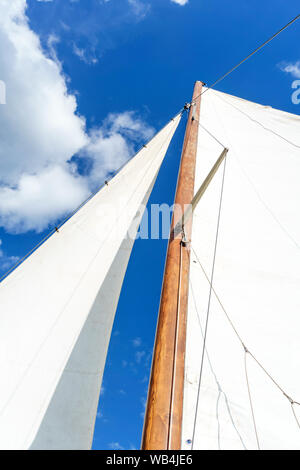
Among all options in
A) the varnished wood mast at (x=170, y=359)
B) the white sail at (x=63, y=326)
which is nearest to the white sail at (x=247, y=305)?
the varnished wood mast at (x=170, y=359)

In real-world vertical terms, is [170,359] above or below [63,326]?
below

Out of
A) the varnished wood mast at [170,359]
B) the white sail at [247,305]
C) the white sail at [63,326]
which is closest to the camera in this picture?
the varnished wood mast at [170,359]

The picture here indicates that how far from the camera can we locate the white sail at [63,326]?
1867 millimetres

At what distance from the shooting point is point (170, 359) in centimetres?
163

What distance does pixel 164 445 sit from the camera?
1.27 m

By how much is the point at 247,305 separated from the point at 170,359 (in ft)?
4.02

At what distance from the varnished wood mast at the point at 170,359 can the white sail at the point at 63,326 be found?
88cm

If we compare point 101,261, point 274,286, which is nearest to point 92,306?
point 101,261

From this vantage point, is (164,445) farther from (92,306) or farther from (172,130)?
(172,130)

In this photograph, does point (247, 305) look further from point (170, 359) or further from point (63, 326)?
point (63, 326)

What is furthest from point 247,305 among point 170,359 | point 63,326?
point 63,326

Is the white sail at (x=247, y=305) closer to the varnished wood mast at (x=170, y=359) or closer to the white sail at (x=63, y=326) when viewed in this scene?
the varnished wood mast at (x=170, y=359)

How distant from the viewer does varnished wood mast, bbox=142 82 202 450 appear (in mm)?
1320

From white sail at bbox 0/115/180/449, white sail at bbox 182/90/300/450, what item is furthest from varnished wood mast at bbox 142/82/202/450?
white sail at bbox 0/115/180/449
